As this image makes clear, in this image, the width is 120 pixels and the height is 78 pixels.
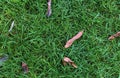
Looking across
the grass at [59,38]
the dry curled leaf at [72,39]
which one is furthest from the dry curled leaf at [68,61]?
Result: the dry curled leaf at [72,39]

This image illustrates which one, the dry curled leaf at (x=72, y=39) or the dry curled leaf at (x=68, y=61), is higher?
the dry curled leaf at (x=72, y=39)

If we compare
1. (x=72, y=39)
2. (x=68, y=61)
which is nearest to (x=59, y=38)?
(x=72, y=39)

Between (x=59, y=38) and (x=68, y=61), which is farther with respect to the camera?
(x=59, y=38)

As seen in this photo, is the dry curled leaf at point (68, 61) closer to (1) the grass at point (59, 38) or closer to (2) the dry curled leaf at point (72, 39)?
(1) the grass at point (59, 38)

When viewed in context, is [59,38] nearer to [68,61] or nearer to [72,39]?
[72,39]

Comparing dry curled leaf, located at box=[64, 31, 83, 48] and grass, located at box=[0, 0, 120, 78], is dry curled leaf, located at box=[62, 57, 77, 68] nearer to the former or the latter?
grass, located at box=[0, 0, 120, 78]

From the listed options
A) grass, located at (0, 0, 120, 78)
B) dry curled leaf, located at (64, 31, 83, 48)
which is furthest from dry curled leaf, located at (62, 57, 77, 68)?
dry curled leaf, located at (64, 31, 83, 48)

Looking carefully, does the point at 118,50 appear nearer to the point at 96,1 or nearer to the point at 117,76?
the point at 117,76

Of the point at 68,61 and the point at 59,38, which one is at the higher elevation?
Answer: the point at 59,38

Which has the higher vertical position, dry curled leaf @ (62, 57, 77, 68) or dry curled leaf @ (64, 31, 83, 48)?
dry curled leaf @ (64, 31, 83, 48)
